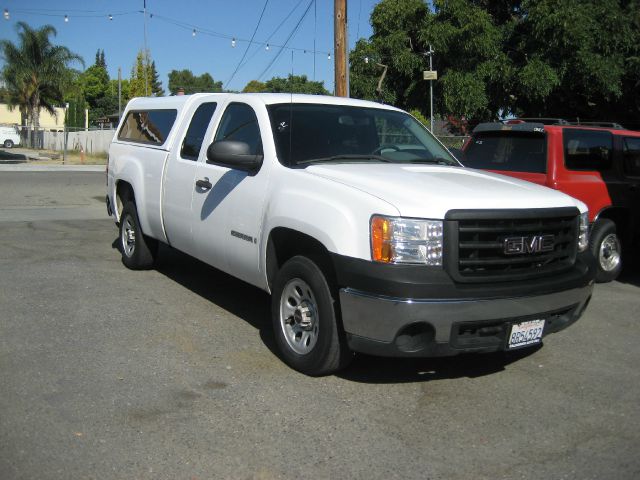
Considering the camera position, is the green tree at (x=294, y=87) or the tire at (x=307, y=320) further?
the green tree at (x=294, y=87)

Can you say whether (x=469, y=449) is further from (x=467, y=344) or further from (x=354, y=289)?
(x=354, y=289)

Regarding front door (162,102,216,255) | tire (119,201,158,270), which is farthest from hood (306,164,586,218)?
tire (119,201,158,270)

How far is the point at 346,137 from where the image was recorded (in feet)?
18.5

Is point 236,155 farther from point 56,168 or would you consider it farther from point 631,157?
point 56,168

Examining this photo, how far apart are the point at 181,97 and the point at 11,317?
2.77m

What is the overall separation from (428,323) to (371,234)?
2.06 feet

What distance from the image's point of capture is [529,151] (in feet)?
26.7

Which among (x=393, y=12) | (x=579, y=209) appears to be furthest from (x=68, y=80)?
(x=579, y=209)

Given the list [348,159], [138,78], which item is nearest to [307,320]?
[348,159]

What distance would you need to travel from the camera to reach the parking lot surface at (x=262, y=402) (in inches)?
141

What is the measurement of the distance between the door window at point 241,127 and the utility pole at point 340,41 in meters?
8.00

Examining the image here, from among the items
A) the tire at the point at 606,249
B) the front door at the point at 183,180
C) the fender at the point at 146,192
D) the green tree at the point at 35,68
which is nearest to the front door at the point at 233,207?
the front door at the point at 183,180

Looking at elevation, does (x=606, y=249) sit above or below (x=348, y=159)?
below

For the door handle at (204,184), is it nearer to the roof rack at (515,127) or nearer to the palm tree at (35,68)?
the roof rack at (515,127)
